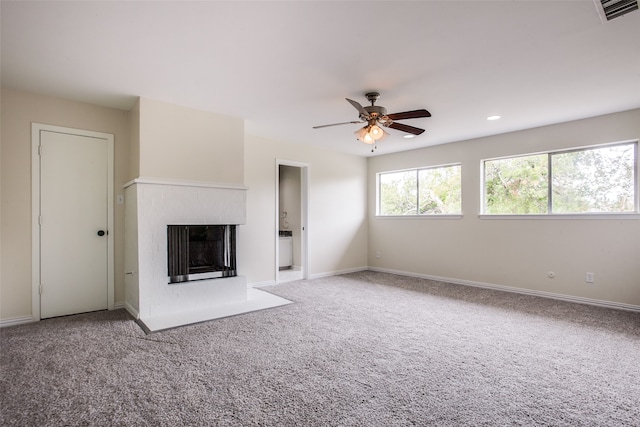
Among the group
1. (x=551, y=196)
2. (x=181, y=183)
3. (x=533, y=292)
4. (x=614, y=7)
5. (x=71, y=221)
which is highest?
(x=614, y=7)

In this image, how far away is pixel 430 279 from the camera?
5883mm

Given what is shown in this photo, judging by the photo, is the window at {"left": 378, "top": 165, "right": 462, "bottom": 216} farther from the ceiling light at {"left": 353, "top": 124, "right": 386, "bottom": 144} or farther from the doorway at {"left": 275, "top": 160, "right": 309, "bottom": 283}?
the ceiling light at {"left": 353, "top": 124, "right": 386, "bottom": 144}

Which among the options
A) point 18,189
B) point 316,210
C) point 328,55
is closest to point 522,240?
point 316,210

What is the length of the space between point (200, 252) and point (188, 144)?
4.40 feet

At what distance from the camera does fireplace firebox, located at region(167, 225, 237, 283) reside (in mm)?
3764

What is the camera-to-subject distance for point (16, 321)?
3398 millimetres

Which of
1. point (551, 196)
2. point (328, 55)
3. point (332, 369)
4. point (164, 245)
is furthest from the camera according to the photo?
point (551, 196)

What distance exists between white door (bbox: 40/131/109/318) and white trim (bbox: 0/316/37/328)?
0.33 ft

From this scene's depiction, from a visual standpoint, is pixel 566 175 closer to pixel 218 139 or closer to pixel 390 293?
pixel 390 293

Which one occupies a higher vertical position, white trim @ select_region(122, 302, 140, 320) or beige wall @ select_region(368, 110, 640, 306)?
beige wall @ select_region(368, 110, 640, 306)

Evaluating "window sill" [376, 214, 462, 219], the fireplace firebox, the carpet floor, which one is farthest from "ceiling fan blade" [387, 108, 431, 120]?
"window sill" [376, 214, 462, 219]

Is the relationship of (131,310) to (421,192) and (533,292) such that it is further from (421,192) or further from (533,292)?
(533,292)

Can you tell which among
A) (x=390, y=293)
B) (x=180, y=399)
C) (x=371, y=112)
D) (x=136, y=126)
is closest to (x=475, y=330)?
(x=390, y=293)

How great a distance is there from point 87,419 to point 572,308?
4986mm
